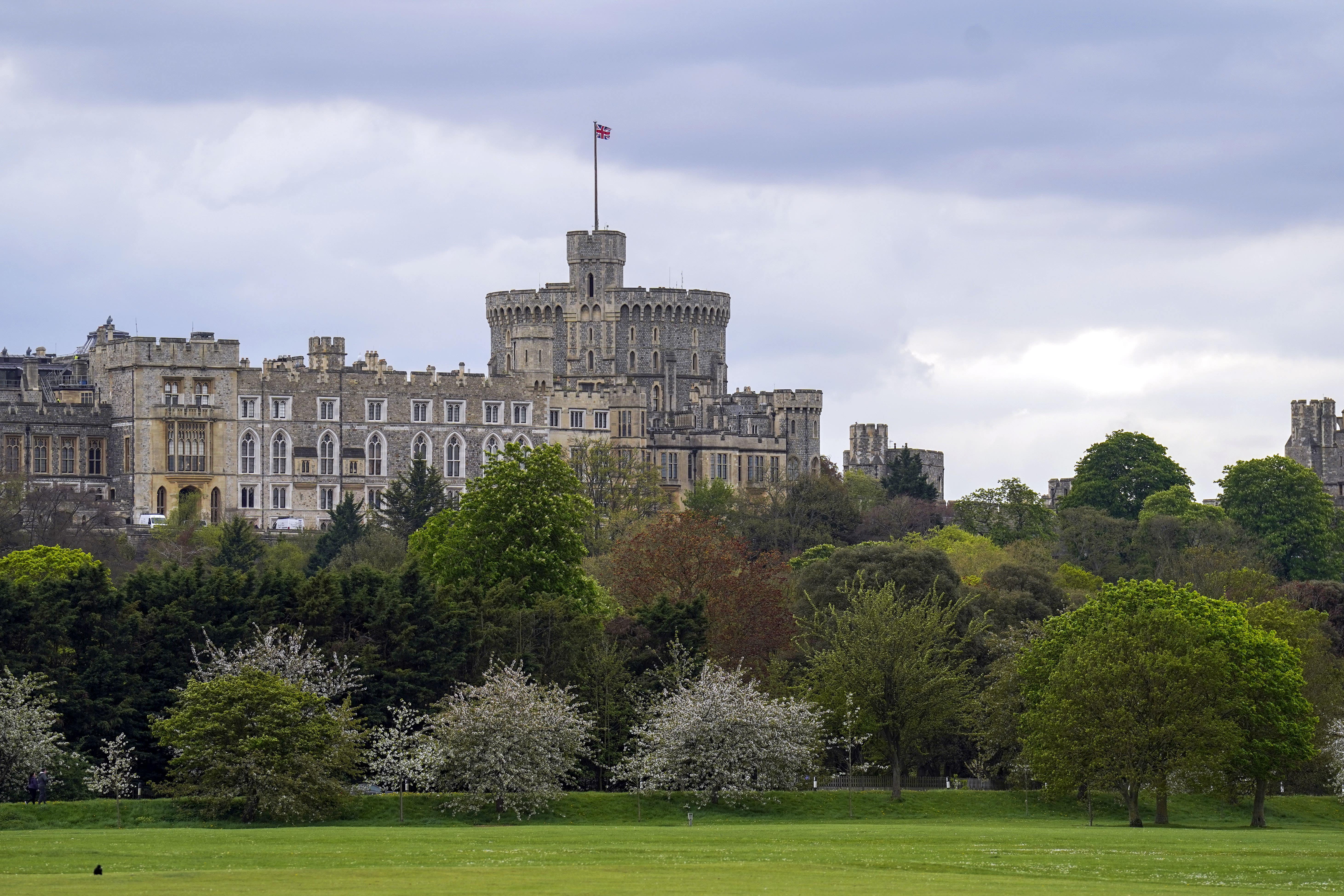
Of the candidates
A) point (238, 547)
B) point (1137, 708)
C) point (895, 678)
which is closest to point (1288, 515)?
point (238, 547)

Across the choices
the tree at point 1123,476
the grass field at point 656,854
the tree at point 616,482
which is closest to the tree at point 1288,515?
the tree at point 1123,476

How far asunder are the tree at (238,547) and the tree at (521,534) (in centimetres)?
2481

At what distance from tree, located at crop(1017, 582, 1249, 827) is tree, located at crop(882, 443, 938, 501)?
3636 inches

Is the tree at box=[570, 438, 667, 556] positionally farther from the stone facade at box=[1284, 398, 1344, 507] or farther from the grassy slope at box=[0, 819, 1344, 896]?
the grassy slope at box=[0, 819, 1344, 896]

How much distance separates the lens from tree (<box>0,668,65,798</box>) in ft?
201

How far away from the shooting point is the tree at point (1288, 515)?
141m

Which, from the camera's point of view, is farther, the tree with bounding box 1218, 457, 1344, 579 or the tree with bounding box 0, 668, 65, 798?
the tree with bounding box 1218, 457, 1344, 579

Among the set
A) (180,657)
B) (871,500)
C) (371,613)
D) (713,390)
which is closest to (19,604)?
(180,657)

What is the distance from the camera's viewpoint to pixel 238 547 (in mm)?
117312

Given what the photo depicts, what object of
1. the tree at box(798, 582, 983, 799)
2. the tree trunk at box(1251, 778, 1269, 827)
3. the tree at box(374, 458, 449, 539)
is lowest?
the tree trunk at box(1251, 778, 1269, 827)

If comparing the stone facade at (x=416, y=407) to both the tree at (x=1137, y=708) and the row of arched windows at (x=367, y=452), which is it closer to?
the row of arched windows at (x=367, y=452)

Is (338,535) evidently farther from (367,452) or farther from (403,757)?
(403,757)

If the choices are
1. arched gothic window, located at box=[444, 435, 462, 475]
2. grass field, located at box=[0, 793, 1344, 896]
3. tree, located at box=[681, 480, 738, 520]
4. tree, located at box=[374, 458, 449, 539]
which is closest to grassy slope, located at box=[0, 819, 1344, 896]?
grass field, located at box=[0, 793, 1344, 896]

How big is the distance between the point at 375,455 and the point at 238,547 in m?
31.6
